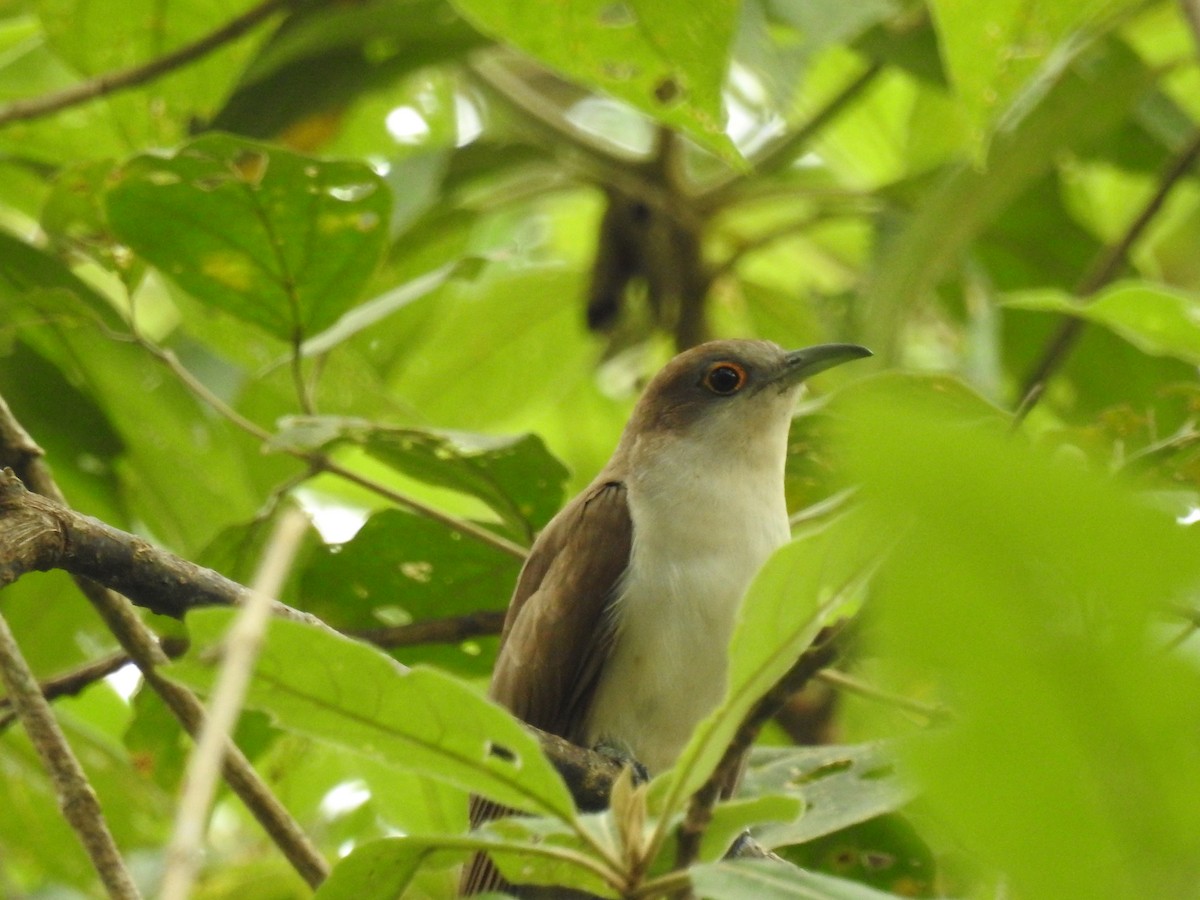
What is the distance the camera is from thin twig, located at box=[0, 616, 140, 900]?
8.38 feet

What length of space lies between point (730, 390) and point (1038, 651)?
3.67 metres

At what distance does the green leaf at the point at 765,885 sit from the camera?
5.72ft

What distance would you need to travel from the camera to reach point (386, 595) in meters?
3.83

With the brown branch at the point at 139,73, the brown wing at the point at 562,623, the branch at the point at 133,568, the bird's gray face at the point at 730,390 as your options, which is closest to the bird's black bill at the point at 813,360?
the bird's gray face at the point at 730,390

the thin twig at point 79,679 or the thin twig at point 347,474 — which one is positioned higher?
the thin twig at point 347,474

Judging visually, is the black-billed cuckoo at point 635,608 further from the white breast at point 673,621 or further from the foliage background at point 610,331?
the foliage background at point 610,331

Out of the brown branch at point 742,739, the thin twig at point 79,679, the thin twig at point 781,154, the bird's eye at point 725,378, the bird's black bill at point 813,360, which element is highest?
the thin twig at point 781,154

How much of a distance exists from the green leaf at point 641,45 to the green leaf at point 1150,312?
2.56 feet

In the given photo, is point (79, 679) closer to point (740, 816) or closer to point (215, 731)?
point (740, 816)

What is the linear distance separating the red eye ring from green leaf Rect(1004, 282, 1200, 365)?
5.75 feet

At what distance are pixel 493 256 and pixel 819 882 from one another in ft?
7.61

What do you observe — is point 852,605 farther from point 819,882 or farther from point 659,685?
point 659,685

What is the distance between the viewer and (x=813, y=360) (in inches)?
176

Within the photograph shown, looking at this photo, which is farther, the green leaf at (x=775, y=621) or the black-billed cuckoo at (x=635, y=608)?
the black-billed cuckoo at (x=635, y=608)
